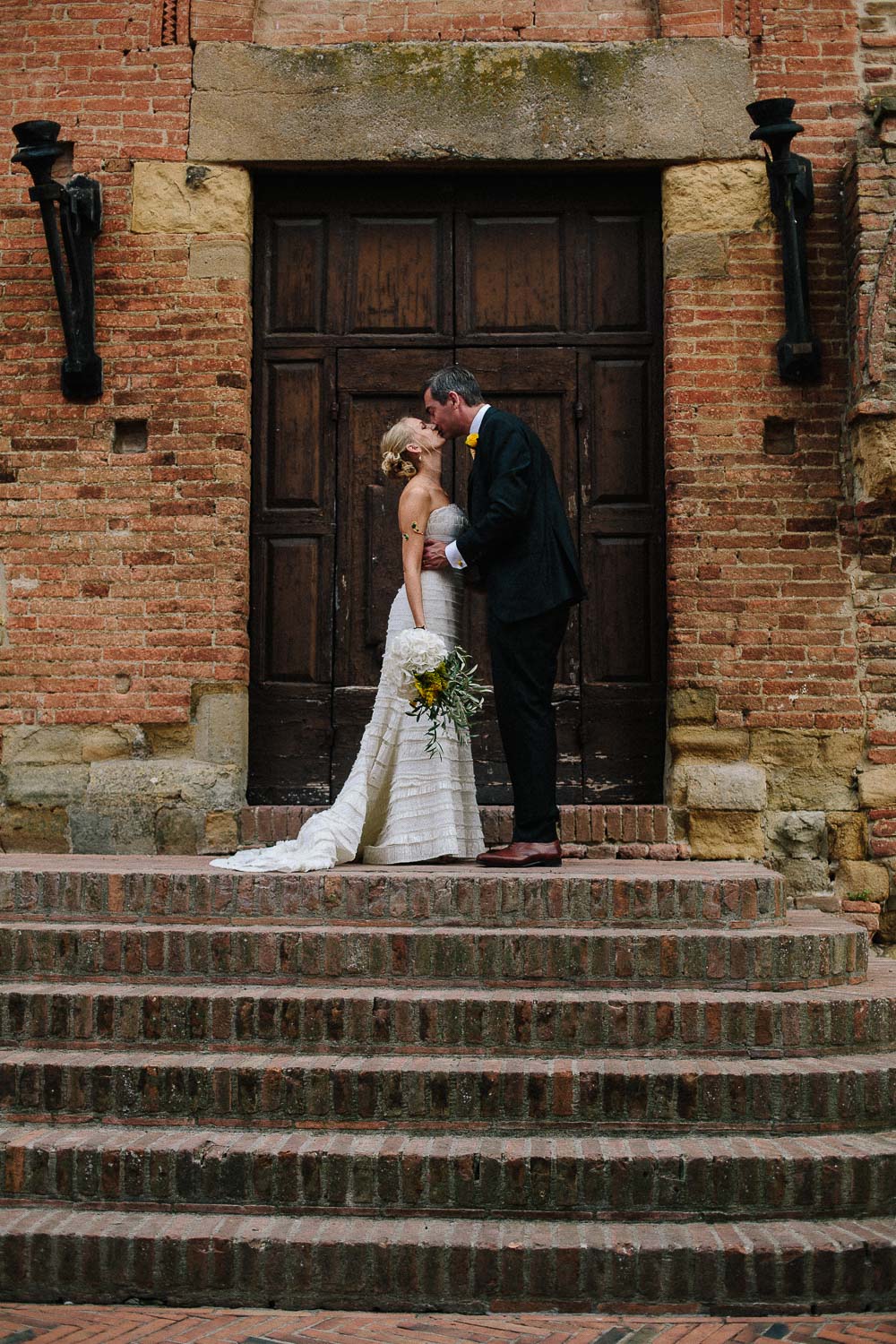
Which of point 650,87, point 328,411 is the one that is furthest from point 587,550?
point 650,87

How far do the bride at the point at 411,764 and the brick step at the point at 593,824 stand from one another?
831 millimetres

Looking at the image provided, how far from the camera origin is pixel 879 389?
6500mm

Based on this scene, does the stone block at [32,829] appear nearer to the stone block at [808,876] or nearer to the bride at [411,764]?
the bride at [411,764]

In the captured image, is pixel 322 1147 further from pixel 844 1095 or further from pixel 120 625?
pixel 120 625

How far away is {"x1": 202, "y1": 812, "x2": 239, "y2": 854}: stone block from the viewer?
679 cm

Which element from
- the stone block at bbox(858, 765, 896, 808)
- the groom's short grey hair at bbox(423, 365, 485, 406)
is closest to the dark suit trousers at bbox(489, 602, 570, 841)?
the groom's short grey hair at bbox(423, 365, 485, 406)

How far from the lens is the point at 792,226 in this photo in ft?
21.8

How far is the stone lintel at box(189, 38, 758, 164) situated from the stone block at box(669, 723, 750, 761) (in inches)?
119

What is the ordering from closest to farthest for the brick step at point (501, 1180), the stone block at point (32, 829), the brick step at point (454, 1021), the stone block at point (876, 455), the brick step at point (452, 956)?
the brick step at point (501, 1180), the brick step at point (454, 1021), the brick step at point (452, 956), the stone block at point (876, 455), the stone block at point (32, 829)

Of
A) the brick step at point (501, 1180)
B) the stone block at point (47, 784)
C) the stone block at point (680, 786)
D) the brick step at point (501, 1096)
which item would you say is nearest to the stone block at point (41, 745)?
the stone block at point (47, 784)

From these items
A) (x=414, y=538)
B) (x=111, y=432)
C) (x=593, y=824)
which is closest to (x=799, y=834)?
(x=593, y=824)

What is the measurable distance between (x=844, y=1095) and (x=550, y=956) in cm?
105

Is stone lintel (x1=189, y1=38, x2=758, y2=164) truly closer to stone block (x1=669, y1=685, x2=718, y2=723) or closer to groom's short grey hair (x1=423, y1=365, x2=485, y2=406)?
groom's short grey hair (x1=423, y1=365, x2=485, y2=406)

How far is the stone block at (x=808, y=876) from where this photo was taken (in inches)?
263
